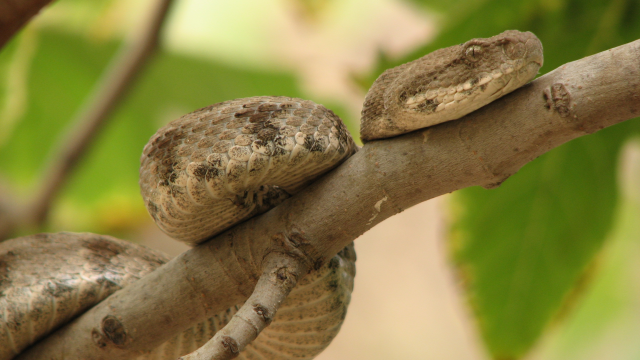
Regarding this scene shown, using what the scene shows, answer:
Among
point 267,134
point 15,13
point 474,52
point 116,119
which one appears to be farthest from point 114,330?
point 116,119

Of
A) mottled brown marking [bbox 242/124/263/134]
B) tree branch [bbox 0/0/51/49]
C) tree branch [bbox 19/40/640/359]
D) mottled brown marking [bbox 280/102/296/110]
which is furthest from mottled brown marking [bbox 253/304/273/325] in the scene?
tree branch [bbox 0/0/51/49]

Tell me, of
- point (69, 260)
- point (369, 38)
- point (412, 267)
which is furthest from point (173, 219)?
point (412, 267)

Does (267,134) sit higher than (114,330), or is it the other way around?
(267,134)

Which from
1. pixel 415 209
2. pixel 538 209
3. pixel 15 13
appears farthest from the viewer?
pixel 415 209

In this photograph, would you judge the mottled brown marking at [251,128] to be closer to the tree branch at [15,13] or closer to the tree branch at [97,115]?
the tree branch at [15,13]

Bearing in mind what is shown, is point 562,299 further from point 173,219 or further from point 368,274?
point 368,274

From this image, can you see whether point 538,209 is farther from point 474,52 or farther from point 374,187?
point 374,187
